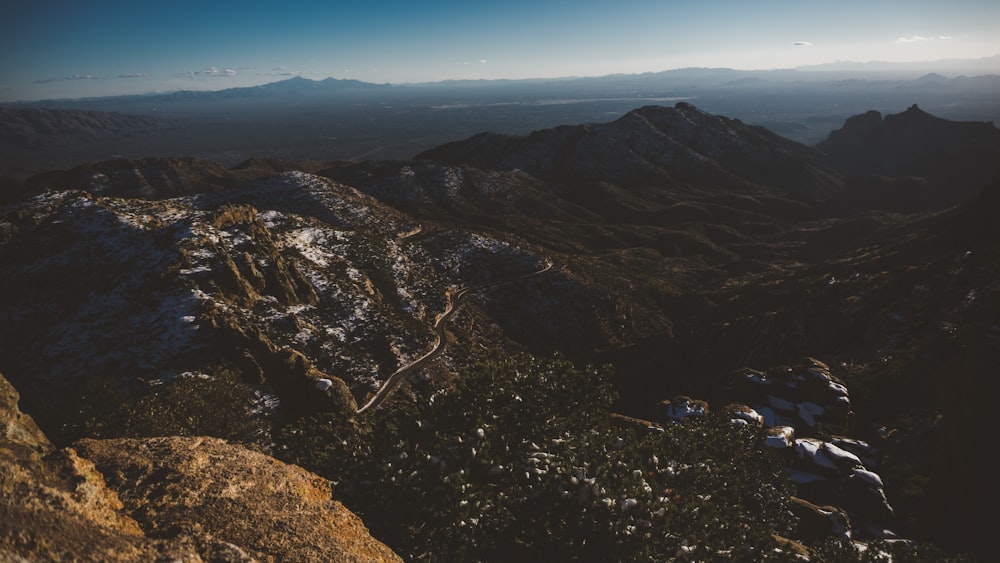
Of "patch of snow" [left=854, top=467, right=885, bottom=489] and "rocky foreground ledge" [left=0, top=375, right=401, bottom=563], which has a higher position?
"rocky foreground ledge" [left=0, top=375, right=401, bottom=563]

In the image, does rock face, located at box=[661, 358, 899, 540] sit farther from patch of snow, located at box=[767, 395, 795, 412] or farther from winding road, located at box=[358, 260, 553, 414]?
winding road, located at box=[358, 260, 553, 414]

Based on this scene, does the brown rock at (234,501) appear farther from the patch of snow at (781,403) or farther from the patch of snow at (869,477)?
the patch of snow at (781,403)

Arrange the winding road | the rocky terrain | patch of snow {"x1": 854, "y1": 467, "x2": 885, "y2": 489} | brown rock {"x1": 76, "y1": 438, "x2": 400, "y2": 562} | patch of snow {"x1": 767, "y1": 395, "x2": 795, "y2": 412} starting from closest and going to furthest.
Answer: brown rock {"x1": 76, "y1": 438, "x2": 400, "y2": 562}
the rocky terrain
patch of snow {"x1": 854, "y1": 467, "x2": 885, "y2": 489}
patch of snow {"x1": 767, "y1": 395, "x2": 795, "y2": 412}
the winding road

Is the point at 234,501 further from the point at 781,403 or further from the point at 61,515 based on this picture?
the point at 781,403

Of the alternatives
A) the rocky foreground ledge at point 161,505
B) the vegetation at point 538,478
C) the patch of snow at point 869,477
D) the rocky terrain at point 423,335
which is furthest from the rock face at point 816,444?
the rocky foreground ledge at point 161,505

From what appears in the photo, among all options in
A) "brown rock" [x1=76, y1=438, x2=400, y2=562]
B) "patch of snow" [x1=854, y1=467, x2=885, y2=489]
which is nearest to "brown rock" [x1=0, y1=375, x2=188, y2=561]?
"brown rock" [x1=76, y1=438, x2=400, y2=562]

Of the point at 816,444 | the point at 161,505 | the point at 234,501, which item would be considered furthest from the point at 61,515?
the point at 816,444

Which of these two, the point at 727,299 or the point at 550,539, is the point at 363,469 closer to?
the point at 550,539

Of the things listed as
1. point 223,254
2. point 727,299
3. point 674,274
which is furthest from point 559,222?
point 223,254
